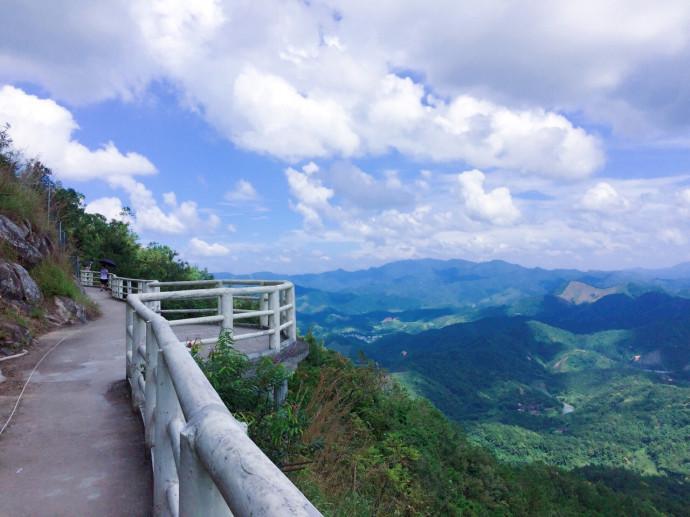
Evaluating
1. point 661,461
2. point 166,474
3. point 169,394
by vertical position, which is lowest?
point 661,461

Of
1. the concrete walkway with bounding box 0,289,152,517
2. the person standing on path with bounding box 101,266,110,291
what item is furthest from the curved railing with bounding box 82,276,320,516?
the person standing on path with bounding box 101,266,110,291

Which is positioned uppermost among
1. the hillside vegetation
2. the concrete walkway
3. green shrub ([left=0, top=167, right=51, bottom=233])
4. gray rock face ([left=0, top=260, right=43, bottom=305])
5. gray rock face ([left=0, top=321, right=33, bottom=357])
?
green shrub ([left=0, top=167, right=51, bottom=233])

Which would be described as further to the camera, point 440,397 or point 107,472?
point 440,397

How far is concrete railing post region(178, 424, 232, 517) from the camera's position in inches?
59.1

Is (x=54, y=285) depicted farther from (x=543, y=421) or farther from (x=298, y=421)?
(x=543, y=421)

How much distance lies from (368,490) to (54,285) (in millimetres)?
11247

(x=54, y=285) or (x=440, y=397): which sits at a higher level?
(x=54, y=285)

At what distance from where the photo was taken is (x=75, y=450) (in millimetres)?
4727

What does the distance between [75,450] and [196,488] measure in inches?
157

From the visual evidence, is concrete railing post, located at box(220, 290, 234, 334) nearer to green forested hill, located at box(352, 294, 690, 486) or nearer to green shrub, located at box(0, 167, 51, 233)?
green shrub, located at box(0, 167, 51, 233)

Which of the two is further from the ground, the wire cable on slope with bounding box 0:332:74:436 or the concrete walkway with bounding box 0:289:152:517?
the wire cable on slope with bounding box 0:332:74:436

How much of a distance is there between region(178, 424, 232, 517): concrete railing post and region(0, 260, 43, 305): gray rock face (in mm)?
12340

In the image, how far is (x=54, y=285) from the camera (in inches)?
568

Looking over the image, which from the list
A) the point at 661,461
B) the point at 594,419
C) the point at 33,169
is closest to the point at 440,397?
the point at 594,419
